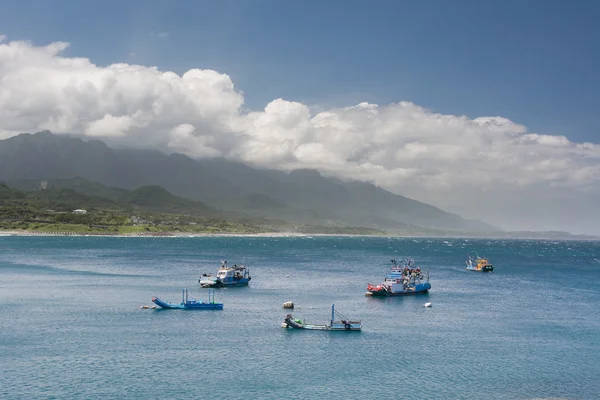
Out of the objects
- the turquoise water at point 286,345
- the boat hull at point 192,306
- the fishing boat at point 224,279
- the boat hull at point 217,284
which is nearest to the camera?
the turquoise water at point 286,345

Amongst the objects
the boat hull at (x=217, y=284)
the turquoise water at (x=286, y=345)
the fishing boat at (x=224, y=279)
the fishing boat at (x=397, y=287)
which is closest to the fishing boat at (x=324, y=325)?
the turquoise water at (x=286, y=345)

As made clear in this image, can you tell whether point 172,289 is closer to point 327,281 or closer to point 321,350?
point 327,281

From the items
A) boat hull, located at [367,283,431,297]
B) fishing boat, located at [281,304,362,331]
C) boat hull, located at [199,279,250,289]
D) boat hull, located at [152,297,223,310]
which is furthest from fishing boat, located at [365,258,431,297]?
boat hull, located at [152,297,223,310]

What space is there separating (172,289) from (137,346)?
5311 centimetres

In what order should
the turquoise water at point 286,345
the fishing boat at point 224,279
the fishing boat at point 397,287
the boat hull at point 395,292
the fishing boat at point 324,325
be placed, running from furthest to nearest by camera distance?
the fishing boat at point 224,279 < the fishing boat at point 397,287 < the boat hull at point 395,292 < the fishing boat at point 324,325 < the turquoise water at point 286,345

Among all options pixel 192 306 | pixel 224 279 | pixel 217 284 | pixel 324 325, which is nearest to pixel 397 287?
pixel 224 279

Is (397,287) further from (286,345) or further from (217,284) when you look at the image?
(286,345)

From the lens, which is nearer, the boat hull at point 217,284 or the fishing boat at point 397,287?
the fishing boat at point 397,287

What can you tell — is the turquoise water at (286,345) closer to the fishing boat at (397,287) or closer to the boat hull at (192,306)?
the boat hull at (192,306)

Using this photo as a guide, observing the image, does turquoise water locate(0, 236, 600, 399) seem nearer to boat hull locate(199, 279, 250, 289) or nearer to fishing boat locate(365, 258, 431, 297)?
fishing boat locate(365, 258, 431, 297)

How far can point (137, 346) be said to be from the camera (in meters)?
66.4

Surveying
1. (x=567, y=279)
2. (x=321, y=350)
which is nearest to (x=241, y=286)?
(x=321, y=350)

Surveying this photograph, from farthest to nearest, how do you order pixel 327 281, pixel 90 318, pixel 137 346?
pixel 327 281 → pixel 90 318 → pixel 137 346

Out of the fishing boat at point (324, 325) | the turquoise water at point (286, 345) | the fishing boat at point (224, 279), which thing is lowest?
the turquoise water at point (286, 345)
